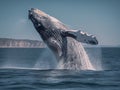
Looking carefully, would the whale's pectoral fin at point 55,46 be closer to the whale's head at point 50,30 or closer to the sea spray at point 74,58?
the whale's head at point 50,30

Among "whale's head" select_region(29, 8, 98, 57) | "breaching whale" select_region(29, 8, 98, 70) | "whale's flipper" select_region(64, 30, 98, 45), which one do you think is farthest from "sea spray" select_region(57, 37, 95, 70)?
"whale's flipper" select_region(64, 30, 98, 45)

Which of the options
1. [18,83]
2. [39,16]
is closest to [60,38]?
[39,16]

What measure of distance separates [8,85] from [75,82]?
7.99 feet

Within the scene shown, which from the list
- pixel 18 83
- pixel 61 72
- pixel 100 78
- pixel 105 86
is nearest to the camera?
pixel 105 86

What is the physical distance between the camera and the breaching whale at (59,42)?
54.2ft

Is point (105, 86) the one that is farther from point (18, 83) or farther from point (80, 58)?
point (80, 58)

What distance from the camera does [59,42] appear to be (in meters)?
16.6

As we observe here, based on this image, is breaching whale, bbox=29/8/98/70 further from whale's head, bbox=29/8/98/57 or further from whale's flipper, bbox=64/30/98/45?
whale's flipper, bbox=64/30/98/45

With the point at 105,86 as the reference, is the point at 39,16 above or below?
above

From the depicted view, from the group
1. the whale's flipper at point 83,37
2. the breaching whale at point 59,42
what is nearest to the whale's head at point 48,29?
the breaching whale at point 59,42

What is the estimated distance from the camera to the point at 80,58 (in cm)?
1659

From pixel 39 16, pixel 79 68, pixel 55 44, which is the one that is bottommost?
pixel 79 68

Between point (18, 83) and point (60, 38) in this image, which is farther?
point (60, 38)

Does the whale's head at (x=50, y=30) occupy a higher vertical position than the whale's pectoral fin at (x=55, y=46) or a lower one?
higher
